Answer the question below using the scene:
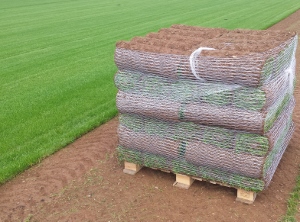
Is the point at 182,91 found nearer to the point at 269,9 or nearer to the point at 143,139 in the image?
the point at 143,139

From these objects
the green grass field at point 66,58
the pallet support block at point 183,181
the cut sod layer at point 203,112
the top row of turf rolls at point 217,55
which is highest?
the top row of turf rolls at point 217,55

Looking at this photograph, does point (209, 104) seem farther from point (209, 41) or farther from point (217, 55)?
point (209, 41)

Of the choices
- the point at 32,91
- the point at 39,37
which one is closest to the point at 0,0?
the point at 39,37

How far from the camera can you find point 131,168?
24.1 ft

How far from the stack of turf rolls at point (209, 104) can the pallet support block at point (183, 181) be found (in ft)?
0.46

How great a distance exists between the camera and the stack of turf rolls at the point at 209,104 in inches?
231

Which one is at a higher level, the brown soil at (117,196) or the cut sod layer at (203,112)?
the cut sod layer at (203,112)

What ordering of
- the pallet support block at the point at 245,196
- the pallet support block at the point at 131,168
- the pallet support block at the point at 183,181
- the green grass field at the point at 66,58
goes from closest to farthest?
the pallet support block at the point at 245,196 → the pallet support block at the point at 183,181 → the pallet support block at the point at 131,168 → the green grass field at the point at 66,58

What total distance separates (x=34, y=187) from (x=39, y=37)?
53.3ft

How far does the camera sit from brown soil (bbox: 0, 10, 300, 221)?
6145 millimetres

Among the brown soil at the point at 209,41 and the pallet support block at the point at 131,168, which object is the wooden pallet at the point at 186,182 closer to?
the pallet support block at the point at 131,168

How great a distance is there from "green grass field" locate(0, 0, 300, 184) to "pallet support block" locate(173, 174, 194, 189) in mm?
2929

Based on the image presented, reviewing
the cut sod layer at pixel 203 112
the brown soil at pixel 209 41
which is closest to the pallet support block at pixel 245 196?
the cut sod layer at pixel 203 112

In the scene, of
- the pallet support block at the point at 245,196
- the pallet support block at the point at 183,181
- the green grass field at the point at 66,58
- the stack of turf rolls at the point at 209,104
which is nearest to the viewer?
the stack of turf rolls at the point at 209,104
